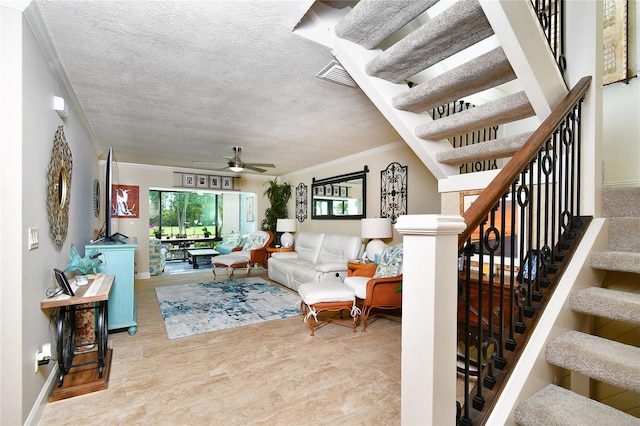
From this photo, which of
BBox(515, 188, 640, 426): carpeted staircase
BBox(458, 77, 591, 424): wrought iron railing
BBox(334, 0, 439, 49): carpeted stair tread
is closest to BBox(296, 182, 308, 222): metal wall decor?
BBox(334, 0, 439, 49): carpeted stair tread

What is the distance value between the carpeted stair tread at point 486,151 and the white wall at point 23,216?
2699 mm

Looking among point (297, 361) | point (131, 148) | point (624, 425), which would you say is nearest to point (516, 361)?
point (624, 425)

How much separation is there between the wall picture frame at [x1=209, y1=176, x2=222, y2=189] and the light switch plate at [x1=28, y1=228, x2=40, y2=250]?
5300 mm

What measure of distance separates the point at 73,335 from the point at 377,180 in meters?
4.12

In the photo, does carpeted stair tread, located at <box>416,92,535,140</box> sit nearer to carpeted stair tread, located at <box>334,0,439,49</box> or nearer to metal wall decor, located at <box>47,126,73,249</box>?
carpeted stair tread, located at <box>334,0,439,49</box>

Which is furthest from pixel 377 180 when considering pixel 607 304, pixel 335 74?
pixel 607 304

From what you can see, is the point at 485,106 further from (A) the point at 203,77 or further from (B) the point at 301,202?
(B) the point at 301,202

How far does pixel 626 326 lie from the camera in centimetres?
154

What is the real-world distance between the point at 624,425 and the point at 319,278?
11.7 feet

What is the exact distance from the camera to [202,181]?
695 centimetres

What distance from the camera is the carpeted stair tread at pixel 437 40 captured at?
1.49m

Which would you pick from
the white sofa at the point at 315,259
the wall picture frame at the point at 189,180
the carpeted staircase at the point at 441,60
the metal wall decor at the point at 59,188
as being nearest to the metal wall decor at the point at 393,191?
the white sofa at the point at 315,259

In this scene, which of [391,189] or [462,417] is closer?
[462,417]

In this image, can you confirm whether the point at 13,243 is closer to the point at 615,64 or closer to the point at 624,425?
the point at 624,425
